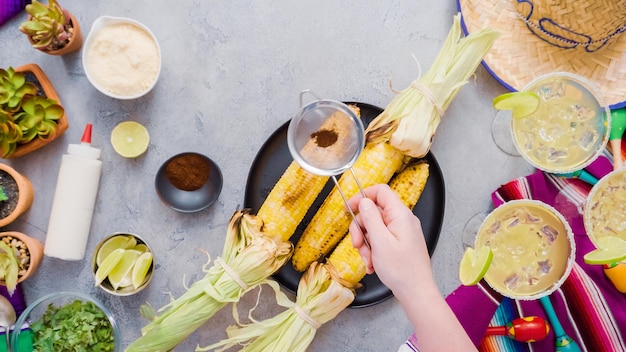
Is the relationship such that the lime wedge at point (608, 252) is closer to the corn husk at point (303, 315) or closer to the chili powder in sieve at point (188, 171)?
the corn husk at point (303, 315)

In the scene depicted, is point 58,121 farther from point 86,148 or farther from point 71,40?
point 71,40

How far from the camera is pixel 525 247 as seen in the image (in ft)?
6.62

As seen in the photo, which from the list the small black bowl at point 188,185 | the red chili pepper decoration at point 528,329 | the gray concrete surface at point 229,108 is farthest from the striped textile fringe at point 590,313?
the small black bowl at point 188,185

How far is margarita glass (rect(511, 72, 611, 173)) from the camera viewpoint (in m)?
2.01

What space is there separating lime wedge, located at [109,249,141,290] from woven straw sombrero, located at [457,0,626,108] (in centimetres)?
152

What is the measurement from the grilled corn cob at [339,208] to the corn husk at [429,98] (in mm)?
49

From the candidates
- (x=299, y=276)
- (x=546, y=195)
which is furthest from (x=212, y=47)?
(x=546, y=195)

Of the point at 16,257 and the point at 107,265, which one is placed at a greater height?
the point at 107,265

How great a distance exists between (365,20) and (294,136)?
2.11ft

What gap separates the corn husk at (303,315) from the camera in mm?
2033

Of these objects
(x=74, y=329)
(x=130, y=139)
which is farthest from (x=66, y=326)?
(x=130, y=139)

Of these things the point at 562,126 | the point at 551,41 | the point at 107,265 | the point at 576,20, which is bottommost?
the point at 107,265

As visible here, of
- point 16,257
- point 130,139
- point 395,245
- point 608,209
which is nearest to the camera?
point 395,245

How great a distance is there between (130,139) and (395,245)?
116 cm
